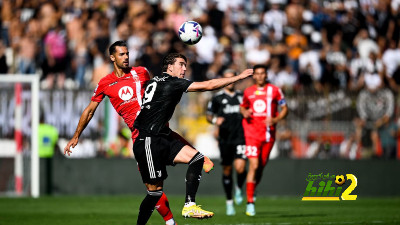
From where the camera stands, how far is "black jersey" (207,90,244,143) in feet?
54.6

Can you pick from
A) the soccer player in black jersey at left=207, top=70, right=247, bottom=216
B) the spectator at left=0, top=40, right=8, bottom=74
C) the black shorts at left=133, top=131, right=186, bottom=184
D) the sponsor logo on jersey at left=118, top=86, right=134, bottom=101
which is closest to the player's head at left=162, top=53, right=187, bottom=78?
the black shorts at left=133, top=131, right=186, bottom=184

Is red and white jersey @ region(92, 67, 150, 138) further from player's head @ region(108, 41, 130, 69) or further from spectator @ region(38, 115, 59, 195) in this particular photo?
spectator @ region(38, 115, 59, 195)

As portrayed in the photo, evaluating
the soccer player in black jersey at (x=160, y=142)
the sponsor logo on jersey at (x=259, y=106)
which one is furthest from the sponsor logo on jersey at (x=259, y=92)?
the soccer player in black jersey at (x=160, y=142)

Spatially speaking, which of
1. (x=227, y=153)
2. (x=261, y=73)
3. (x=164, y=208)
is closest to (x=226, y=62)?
(x=227, y=153)

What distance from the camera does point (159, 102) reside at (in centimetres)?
1016

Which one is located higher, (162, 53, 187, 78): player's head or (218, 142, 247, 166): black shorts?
(162, 53, 187, 78): player's head

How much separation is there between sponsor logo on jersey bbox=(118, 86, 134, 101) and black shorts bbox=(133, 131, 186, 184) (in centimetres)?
97

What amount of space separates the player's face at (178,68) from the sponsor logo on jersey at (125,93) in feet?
3.12

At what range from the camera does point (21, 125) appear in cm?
2070

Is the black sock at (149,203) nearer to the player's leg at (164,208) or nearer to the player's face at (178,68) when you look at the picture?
the player's leg at (164,208)

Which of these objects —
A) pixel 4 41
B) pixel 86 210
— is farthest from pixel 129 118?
pixel 4 41

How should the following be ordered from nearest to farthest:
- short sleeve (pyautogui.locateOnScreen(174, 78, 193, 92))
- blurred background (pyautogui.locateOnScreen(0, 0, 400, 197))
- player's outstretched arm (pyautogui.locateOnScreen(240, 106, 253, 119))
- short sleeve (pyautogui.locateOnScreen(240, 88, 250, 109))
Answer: short sleeve (pyautogui.locateOnScreen(174, 78, 193, 92))
player's outstretched arm (pyautogui.locateOnScreen(240, 106, 253, 119))
short sleeve (pyautogui.locateOnScreen(240, 88, 250, 109))
blurred background (pyautogui.locateOnScreen(0, 0, 400, 197))

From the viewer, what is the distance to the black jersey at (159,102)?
10.1m

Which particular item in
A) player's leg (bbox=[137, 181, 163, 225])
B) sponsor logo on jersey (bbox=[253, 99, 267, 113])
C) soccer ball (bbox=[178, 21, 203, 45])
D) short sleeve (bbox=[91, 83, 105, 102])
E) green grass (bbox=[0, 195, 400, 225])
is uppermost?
soccer ball (bbox=[178, 21, 203, 45])
